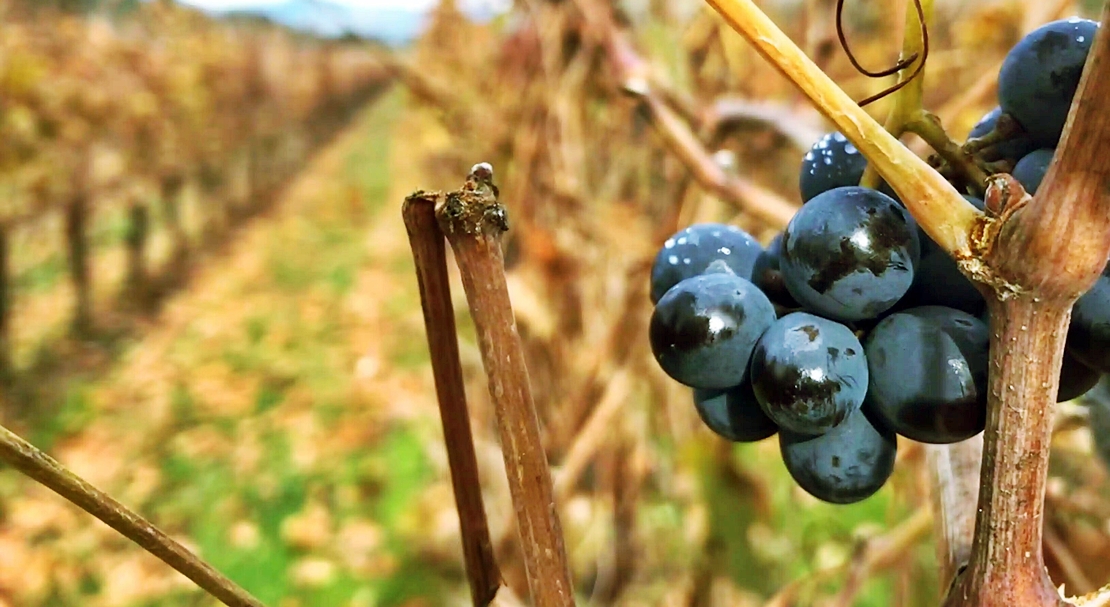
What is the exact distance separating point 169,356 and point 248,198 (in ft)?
11.9

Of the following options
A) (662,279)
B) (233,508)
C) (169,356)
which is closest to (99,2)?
(169,356)

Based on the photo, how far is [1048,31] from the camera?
1.20 ft

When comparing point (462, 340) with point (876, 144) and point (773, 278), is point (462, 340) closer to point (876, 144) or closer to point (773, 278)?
point (773, 278)

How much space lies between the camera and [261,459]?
9.75 ft

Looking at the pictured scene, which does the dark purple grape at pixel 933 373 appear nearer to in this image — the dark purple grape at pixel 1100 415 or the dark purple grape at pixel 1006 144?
the dark purple grape at pixel 1006 144

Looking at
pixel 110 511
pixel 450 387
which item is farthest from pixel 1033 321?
pixel 110 511

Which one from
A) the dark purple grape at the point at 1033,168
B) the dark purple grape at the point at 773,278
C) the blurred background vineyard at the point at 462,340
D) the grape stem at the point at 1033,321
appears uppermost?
the blurred background vineyard at the point at 462,340

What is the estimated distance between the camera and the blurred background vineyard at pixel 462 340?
138 cm

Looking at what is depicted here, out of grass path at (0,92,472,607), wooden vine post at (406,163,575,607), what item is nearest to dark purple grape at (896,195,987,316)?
wooden vine post at (406,163,575,607)

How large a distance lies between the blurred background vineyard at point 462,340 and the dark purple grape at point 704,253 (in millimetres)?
462

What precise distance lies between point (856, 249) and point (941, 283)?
2.1 inches

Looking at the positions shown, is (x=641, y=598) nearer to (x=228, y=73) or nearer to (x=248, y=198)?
(x=228, y=73)

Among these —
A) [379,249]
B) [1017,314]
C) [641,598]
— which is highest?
[379,249]

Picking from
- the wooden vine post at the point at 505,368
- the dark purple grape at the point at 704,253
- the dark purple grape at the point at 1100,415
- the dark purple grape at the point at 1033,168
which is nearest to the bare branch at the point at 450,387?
the wooden vine post at the point at 505,368
